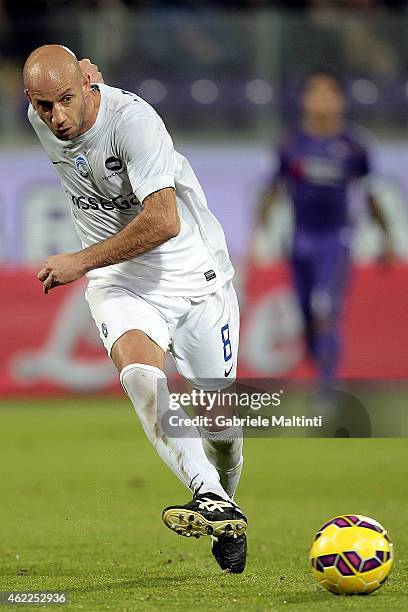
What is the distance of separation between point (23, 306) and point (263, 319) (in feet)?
7.75

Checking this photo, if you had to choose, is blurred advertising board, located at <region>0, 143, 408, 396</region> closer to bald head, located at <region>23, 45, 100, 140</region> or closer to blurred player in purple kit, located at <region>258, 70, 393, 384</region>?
blurred player in purple kit, located at <region>258, 70, 393, 384</region>

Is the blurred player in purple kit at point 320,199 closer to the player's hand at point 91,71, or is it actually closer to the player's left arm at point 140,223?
the player's hand at point 91,71

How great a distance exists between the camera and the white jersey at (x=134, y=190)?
206 inches

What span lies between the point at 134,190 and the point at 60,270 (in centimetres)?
46

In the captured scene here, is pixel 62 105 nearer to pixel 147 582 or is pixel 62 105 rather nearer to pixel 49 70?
pixel 49 70

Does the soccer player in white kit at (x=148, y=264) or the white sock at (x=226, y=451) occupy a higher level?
the soccer player in white kit at (x=148, y=264)

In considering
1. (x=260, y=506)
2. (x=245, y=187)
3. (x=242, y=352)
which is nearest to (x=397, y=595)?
(x=260, y=506)

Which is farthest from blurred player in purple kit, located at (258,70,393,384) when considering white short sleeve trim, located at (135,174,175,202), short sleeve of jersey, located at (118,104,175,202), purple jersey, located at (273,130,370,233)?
white short sleeve trim, located at (135,174,175,202)

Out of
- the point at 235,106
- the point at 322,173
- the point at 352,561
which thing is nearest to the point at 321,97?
the point at 322,173

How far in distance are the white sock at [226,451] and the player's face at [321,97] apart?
19.8 feet

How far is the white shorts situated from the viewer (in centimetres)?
546

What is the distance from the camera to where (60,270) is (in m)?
5.10

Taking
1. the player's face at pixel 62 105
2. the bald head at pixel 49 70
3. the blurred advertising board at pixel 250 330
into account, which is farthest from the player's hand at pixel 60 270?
the blurred advertising board at pixel 250 330

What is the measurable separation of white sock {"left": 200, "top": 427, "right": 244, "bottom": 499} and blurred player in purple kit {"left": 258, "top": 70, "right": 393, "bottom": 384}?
5421 mm
